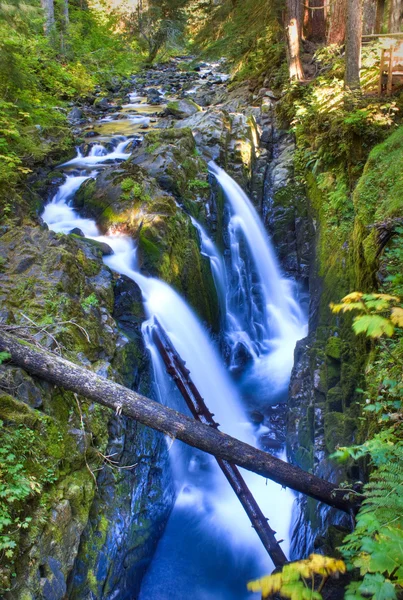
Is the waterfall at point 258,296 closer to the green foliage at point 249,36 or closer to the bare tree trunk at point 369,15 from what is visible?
the green foliage at point 249,36

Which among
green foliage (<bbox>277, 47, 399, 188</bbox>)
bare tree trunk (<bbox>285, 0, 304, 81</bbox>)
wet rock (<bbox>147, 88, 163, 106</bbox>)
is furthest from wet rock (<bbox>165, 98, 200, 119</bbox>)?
bare tree trunk (<bbox>285, 0, 304, 81</bbox>)

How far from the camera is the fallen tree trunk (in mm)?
4523

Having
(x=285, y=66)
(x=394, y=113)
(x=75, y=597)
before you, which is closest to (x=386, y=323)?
(x=75, y=597)

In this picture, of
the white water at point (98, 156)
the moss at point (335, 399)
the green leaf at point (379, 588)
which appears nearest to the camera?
the green leaf at point (379, 588)

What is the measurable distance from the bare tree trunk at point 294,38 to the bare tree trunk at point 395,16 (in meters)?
4.41

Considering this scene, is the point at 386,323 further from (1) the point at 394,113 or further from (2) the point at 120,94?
(2) the point at 120,94

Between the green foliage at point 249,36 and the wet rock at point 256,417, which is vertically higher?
the green foliage at point 249,36

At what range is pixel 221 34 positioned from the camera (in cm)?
1762

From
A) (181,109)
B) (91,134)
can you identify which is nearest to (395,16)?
(181,109)

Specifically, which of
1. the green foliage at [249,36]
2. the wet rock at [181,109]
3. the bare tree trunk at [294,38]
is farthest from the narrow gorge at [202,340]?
the green foliage at [249,36]

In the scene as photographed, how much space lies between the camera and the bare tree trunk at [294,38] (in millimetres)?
13836

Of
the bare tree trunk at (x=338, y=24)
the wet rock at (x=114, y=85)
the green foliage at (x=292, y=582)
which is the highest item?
the wet rock at (x=114, y=85)

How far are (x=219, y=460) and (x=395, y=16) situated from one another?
18.3 meters

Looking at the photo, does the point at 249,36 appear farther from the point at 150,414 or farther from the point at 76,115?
the point at 150,414
